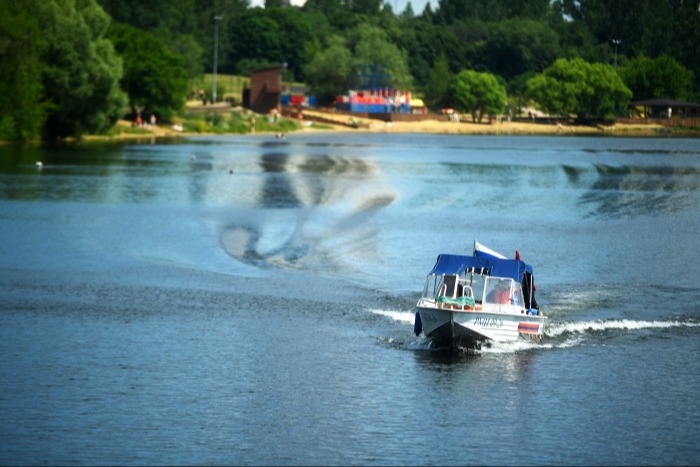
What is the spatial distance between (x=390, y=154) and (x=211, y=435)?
106 m

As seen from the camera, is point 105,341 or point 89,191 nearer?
point 105,341

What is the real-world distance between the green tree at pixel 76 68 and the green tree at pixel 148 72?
22.9 meters

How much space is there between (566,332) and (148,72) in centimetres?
11601

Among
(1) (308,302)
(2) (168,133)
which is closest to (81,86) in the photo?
(2) (168,133)

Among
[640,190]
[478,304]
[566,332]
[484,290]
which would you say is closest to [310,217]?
[640,190]

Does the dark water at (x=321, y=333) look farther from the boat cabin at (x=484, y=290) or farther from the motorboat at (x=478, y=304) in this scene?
the boat cabin at (x=484, y=290)

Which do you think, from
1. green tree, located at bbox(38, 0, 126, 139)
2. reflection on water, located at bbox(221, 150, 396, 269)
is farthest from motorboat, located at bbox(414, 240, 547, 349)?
green tree, located at bbox(38, 0, 126, 139)

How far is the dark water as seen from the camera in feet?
93.4

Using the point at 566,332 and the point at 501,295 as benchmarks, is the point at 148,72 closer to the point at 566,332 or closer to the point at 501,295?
the point at 566,332

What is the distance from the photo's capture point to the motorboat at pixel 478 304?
35.6 metres

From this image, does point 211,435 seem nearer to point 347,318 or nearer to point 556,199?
point 347,318

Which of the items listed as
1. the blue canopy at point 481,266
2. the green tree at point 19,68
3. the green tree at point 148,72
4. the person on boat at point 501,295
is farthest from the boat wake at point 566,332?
the green tree at point 148,72

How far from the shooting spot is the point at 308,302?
43.8m

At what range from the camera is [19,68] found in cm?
10519
